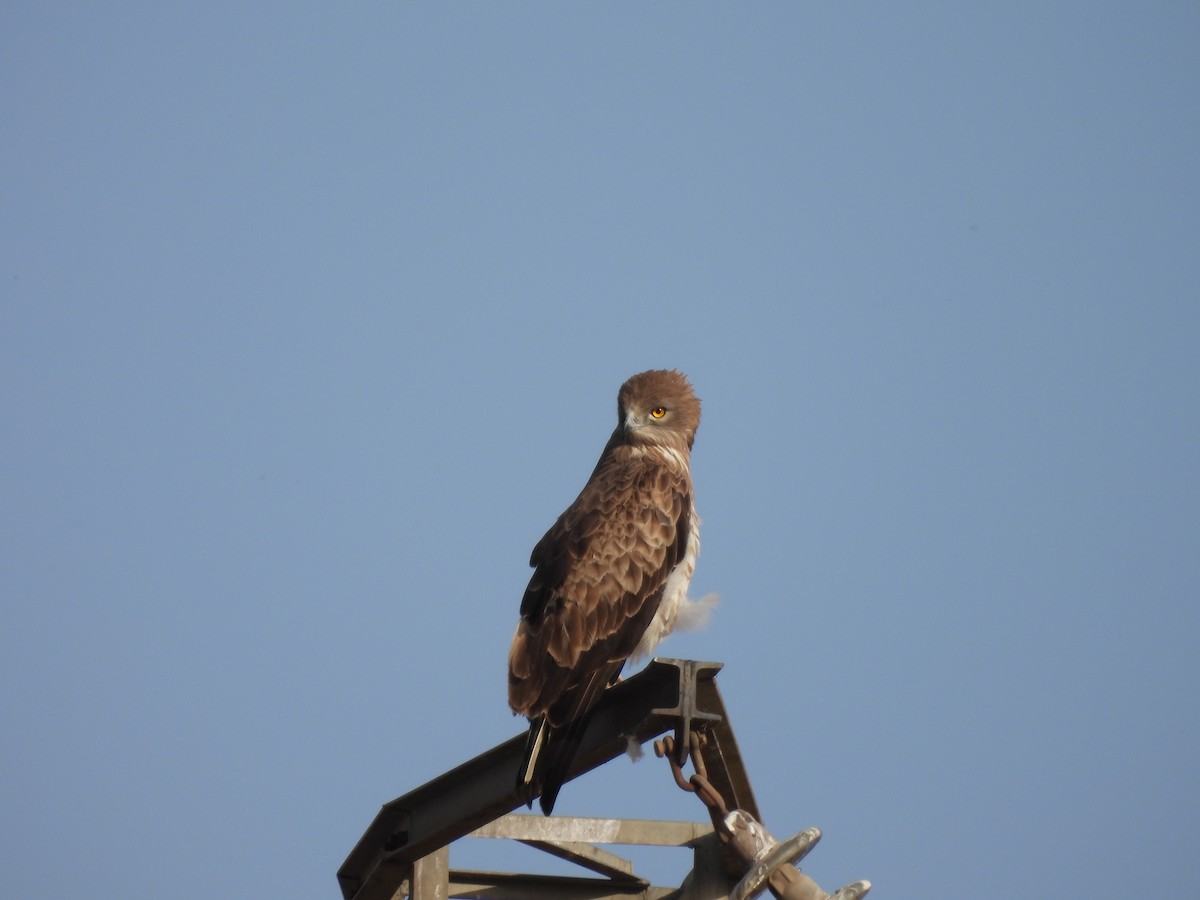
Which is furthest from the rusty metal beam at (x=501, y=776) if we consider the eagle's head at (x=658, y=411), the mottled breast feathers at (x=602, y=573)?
the eagle's head at (x=658, y=411)

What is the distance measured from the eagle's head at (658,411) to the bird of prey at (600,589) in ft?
0.12

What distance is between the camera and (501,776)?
25.0 feet

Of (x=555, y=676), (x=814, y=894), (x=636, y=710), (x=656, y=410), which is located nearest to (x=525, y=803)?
(x=636, y=710)

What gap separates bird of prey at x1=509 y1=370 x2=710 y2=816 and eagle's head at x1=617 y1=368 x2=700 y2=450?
36 mm

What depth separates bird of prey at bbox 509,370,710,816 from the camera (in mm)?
8359

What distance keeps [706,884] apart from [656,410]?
4524 mm

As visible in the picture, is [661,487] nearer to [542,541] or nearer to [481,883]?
[542,541]

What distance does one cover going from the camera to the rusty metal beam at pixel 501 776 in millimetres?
6766

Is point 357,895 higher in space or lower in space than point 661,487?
lower

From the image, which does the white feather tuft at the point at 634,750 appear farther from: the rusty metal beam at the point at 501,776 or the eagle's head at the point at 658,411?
the eagle's head at the point at 658,411

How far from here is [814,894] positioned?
19.5 ft

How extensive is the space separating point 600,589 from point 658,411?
2377mm

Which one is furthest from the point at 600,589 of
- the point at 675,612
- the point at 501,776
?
the point at 501,776

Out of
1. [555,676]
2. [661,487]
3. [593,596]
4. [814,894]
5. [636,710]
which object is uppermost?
[661,487]
